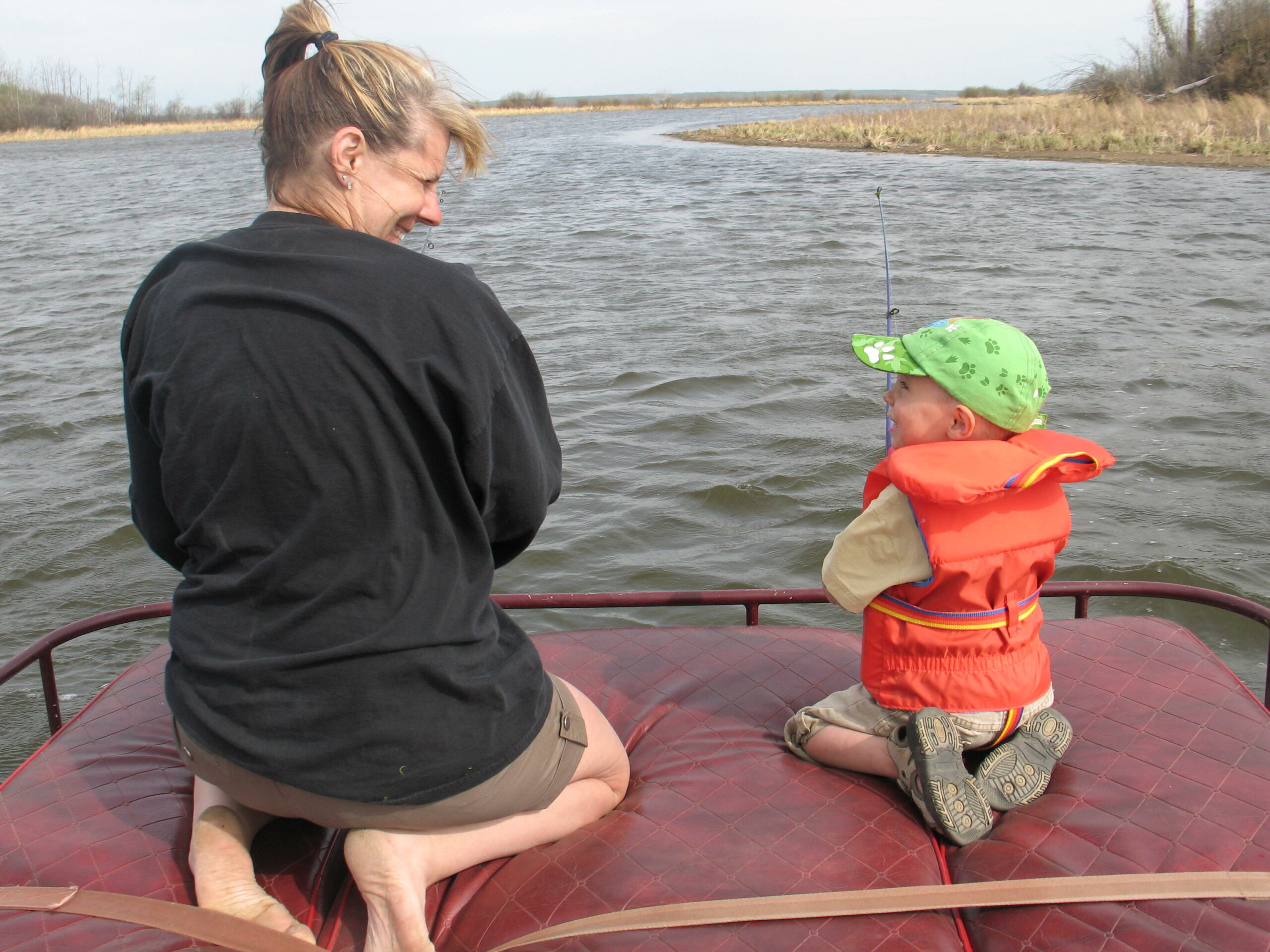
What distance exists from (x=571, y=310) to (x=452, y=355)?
12.0 meters

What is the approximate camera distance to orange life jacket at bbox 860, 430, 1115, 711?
218 centimetres

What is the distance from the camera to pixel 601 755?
2285 mm

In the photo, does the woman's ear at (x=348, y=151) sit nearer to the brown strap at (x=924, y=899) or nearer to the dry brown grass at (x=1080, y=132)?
the brown strap at (x=924, y=899)

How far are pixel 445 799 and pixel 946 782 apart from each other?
1.09 m

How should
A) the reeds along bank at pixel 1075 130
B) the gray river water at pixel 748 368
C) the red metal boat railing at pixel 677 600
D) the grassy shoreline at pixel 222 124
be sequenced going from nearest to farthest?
the red metal boat railing at pixel 677 600
the gray river water at pixel 748 368
the reeds along bank at pixel 1075 130
the grassy shoreline at pixel 222 124

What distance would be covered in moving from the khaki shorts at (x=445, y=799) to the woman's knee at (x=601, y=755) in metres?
0.08

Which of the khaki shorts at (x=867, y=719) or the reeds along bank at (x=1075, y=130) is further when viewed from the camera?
the reeds along bank at (x=1075, y=130)

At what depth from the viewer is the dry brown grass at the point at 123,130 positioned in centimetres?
6581

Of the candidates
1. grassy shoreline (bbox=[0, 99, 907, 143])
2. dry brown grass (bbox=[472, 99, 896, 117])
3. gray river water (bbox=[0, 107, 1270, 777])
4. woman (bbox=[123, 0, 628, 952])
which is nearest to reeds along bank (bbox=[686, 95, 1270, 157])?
gray river water (bbox=[0, 107, 1270, 777])

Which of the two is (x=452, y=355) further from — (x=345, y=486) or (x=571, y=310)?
(x=571, y=310)

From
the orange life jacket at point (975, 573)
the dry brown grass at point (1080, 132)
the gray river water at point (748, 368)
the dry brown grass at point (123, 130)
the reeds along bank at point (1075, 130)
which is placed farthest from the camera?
the dry brown grass at point (123, 130)

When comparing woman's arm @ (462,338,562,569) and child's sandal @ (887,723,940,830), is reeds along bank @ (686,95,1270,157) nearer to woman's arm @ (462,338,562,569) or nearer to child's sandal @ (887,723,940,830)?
child's sandal @ (887,723,940,830)

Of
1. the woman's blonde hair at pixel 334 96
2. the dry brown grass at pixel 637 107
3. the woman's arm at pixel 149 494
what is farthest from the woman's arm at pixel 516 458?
the dry brown grass at pixel 637 107

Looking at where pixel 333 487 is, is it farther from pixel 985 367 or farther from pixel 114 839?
pixel 985 367
